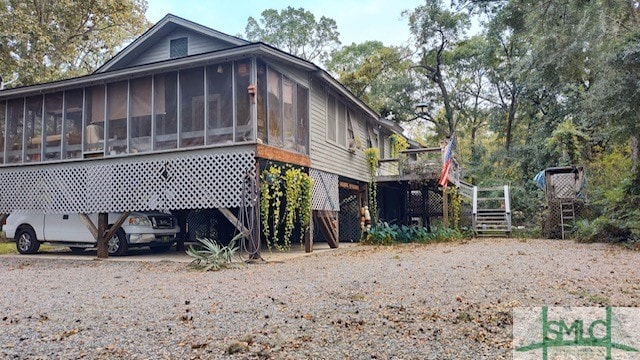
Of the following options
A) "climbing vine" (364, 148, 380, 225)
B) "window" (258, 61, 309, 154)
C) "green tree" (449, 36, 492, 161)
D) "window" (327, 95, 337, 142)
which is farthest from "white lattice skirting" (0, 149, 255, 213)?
"green tree" (449, 36, 492, 161)

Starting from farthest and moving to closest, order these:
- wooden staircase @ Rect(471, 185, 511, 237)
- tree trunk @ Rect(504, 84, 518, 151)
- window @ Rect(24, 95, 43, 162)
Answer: tree trunk @ Rect(504, 84, 518, 151) → wooden staircase @ Rect(471, 185, 511, 237) → window @ Rect(24, 95, 43, 162)

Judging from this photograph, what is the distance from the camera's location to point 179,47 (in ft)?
40.4

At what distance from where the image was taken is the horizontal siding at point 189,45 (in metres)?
11.7

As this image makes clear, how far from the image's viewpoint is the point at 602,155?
1847cm

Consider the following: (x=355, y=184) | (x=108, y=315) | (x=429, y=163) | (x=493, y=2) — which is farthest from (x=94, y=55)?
(x=108, y=315)

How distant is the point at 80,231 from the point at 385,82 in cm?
1979

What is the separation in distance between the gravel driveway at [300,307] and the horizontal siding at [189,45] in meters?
6.55

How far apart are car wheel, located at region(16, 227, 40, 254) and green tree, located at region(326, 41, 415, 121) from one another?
17921 millimetres

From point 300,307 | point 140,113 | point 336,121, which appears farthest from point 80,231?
point 300,307

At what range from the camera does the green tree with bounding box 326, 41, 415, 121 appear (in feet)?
83.9

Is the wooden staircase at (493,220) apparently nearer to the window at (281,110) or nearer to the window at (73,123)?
the window at (281,110)

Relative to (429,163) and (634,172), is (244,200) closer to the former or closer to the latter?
(429,163)

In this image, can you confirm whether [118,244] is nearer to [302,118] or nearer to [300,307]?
[302,118]

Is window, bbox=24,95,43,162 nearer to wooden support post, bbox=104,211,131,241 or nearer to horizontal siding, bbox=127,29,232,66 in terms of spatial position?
horizontal siding, bbox=127,29,232,66
